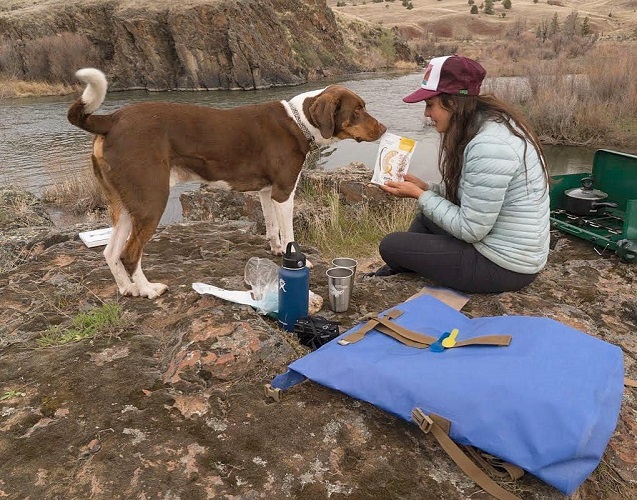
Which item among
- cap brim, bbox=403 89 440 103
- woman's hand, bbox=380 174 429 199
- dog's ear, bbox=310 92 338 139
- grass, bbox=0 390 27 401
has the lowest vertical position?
grass, bbox=0 390 27 401

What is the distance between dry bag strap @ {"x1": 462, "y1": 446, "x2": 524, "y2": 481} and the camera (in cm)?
183

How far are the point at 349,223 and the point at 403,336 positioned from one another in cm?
391

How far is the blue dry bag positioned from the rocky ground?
150 mm

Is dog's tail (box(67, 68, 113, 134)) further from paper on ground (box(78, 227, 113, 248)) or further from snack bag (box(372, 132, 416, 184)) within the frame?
snack bag (box(372, 132, 416, 184))

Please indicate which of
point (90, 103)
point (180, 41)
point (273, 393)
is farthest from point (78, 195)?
point (180, 41)

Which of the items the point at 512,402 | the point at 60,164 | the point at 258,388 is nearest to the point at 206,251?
the point at 258,388

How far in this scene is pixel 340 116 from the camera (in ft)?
12.9

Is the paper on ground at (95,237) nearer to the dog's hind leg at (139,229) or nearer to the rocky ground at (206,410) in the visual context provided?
the rocky ground at (206,410)

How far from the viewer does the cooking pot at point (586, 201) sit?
16.0ft

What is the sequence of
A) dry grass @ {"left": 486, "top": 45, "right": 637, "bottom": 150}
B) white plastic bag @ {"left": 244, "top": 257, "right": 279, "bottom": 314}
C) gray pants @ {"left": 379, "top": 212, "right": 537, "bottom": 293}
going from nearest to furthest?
1. white plastic bag @ {"left": 244, "top": 257, "right": 279, "bottom": 314}
2. gray pants @ {"left": 379, "top": 212, "right": 537, "bottom": 293}
3. dry grass @ {"left": 486, "top": 45, "right": 637, "bottom": 150}

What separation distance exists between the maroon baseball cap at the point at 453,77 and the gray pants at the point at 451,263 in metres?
0.91

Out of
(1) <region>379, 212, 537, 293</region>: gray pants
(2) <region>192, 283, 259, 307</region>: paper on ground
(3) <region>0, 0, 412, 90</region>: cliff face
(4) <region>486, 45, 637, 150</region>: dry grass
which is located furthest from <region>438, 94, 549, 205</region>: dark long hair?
(3) <region>0, 0, 412, 90</region>: cliff face

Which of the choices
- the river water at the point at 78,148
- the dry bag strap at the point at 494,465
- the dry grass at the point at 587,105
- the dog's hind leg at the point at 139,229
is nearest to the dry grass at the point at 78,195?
the river water at the point at 78,148

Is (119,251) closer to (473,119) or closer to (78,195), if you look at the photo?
(473,119)
